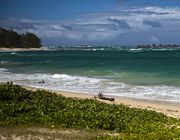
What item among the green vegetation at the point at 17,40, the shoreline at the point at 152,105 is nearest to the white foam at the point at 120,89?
the shoreline at the point at 152,105

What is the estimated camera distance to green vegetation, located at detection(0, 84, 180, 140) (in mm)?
10695

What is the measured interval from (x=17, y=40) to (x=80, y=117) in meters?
148

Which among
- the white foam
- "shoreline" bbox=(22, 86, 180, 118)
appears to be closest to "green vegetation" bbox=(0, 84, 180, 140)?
"shoreline" bbox=(22, 86, 180, 118)

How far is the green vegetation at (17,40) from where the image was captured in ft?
479

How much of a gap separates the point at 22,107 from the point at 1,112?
76cm

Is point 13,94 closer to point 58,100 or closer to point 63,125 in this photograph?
point 58,100

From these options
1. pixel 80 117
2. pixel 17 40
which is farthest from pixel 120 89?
pixel 17 40

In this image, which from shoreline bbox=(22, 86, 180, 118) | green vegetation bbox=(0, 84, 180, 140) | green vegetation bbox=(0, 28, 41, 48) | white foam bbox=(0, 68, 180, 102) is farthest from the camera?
green vegetation bbox=(0, 28, 41, 48)

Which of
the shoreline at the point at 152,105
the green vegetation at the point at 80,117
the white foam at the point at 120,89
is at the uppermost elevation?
the green vegetation at the point at 80,117

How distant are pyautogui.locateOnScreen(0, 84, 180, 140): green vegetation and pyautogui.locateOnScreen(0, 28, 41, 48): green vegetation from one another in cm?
13260

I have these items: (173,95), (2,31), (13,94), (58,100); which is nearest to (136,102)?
(173,95)

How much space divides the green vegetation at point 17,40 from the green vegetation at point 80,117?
133 metres

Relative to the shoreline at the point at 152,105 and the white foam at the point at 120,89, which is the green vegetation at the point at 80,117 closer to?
the shoreline at the point at 152,105

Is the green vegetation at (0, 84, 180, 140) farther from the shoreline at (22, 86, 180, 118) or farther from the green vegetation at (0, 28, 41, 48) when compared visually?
the green vegetation at (0, 28, 41, 48)
